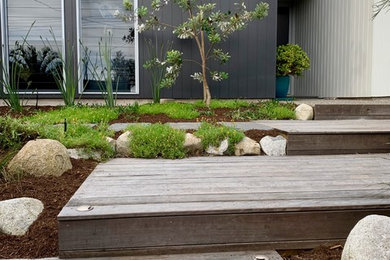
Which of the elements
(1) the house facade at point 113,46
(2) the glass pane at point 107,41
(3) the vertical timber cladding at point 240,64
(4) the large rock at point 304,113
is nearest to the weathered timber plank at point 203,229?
(4) the large rock at point 304,113

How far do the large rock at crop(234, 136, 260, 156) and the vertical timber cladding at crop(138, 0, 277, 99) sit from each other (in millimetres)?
2954

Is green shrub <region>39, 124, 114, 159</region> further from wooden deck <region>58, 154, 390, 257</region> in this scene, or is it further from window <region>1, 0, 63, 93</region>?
window <region>1, 0, 63, 93</region>

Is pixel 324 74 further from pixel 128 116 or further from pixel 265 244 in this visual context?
pixel 265 244

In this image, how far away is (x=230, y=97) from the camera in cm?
627

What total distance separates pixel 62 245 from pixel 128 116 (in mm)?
3033

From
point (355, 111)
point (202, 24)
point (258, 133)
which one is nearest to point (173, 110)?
point (202, 24)

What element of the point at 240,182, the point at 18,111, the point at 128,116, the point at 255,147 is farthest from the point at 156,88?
the point at 240,182

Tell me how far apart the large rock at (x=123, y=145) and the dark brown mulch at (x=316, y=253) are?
170 centimetres

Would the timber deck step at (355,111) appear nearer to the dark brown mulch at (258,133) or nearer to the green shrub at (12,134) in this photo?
the dark brown mulch at (258,133)

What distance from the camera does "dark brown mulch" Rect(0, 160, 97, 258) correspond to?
68.9 inches

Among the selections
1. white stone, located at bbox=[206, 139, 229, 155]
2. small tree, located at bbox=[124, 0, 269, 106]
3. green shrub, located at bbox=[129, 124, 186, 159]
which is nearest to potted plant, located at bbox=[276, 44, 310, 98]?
small tree, located at bbox=[124, 0, 269, 106]

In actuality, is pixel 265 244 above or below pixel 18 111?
below

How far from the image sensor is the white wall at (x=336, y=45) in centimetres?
719

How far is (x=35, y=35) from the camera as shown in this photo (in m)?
6.06
